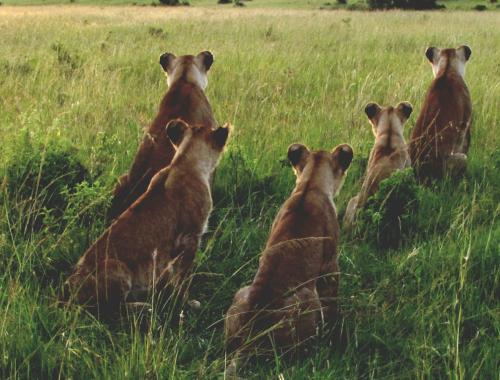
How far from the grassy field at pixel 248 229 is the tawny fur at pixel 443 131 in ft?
0.79

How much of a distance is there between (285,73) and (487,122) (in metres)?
3.29

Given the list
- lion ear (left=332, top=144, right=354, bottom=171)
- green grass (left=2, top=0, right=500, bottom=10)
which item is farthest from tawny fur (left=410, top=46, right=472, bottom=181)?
green grass (left=2, top=0, right=500, bottom=10)

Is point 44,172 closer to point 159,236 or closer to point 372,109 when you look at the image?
point 159,236

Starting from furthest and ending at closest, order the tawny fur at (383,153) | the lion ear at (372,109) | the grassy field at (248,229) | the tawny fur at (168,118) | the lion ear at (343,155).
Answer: the lion ear at (372,109) < the tawny fur at (383,153) < the tawny fur at (168,118) < the lion ear at (343,155) < the grassy field at (248,229)

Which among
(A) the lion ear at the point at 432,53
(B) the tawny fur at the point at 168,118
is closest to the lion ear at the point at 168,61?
(B) the tawny fur at the point at 168,118

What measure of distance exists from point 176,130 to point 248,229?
0.85 meters

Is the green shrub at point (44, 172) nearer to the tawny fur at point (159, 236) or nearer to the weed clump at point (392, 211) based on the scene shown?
the tawny fur at point (159, 236)

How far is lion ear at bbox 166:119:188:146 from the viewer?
444 cm

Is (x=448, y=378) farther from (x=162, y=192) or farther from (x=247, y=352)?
(x=162, y=192)

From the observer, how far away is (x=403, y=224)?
4.73 metres

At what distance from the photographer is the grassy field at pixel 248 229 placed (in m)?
3.04

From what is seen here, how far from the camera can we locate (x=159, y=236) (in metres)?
3.78

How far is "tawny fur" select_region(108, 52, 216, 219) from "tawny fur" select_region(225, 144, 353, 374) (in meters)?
1.15

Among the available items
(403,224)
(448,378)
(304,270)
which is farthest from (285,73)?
(448,378)
